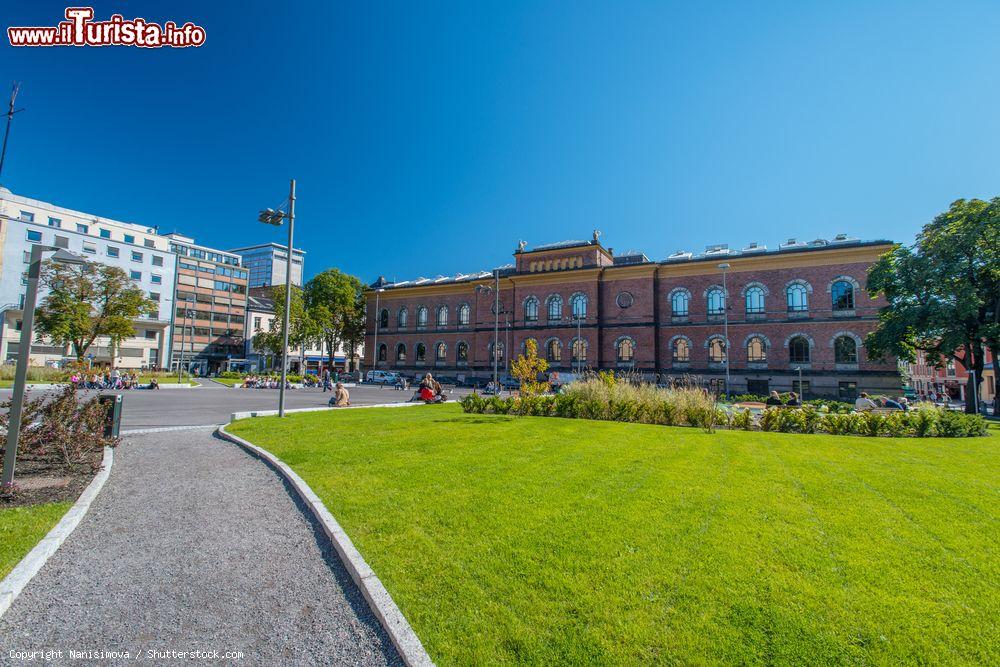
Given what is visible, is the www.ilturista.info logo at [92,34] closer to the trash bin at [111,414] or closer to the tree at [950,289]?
the trash bin at [111,414]

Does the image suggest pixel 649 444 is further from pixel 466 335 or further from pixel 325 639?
pixel 466 335

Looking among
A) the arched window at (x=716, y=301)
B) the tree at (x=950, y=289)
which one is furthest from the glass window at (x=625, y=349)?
the tree at (x=950, y=289)

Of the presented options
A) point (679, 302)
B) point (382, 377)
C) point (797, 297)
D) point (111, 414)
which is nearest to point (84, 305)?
point (382, 377)

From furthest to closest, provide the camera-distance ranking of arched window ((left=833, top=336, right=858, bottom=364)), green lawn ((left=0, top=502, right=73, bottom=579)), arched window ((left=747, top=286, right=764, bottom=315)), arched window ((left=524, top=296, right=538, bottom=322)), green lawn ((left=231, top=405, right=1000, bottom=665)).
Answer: arched window ((left=524, top=296, right=538, bottom=322)) → arched window ((left=747, top=286, right=764, bottom=315)) → arched window ((left=833, top=336, right=858, bottom=364)) → green lawn ((left=0, top=502, right=73, bottom=579)) → green lawn ((left=231, top=405, right=1000, bottom=665))

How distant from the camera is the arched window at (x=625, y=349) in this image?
4419 centimetres

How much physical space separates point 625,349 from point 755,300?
12299 mm

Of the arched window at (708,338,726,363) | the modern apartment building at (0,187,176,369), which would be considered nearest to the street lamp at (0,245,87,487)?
the arched window at (708,338,726,363)

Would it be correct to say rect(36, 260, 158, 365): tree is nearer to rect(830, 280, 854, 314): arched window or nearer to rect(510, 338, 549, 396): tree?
rect(510, 338, 549, 396): tree

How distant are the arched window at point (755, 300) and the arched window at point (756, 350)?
241 centimetres

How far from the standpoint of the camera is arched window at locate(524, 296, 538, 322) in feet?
165

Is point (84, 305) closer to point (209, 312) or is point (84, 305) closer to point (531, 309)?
point (209, 312)

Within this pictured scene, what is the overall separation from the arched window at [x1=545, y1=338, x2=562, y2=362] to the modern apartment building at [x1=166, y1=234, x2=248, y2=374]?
48464 millimetres

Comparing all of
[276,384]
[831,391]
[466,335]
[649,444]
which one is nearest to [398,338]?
[466,335]

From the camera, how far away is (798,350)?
3800 centimetres
